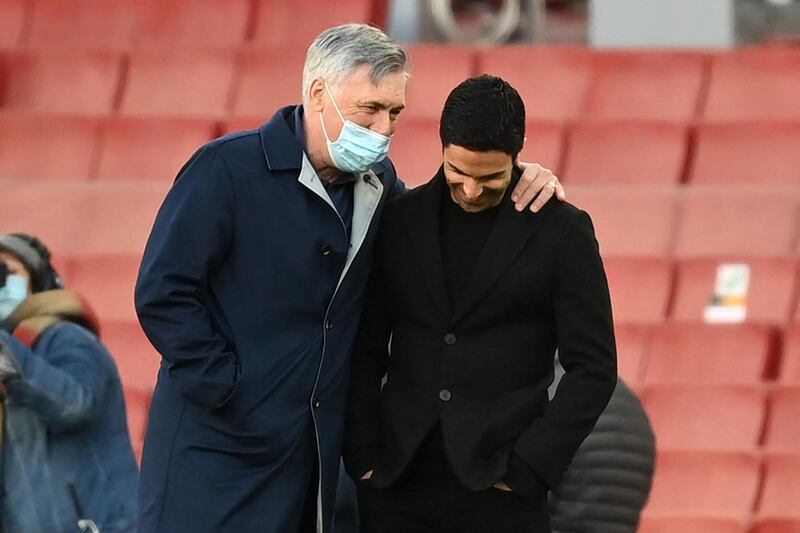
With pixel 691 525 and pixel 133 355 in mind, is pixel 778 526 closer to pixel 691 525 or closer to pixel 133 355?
pixel 691 525

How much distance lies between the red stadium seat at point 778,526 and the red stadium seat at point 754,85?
1563 mm

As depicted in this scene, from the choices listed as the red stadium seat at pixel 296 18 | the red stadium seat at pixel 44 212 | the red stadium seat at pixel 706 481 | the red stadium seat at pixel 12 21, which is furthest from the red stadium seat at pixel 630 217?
the red stadium seat at pixel 12 21

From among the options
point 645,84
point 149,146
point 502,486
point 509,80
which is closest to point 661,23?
point 645,84

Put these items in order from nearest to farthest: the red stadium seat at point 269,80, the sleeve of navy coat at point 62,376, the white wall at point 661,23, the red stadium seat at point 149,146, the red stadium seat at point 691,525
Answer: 1. the sleeve of navy coat at point 62,376
2. the red stadium seat at point 691,525
3. the red stadium seat at point 149,146
4. the red stadium seat at point 269,80
5. the white wall at point 661,23

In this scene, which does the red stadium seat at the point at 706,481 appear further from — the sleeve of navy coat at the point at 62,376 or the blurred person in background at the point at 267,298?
the blurred person in background at the point at 267,298

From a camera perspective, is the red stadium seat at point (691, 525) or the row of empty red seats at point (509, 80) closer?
the red stadium seat at point (691, 525)

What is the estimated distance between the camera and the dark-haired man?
1895 millimetres

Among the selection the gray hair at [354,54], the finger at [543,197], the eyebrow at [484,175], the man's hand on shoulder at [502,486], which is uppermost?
the gray hair at [354,54]

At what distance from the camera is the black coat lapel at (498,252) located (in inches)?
75.1

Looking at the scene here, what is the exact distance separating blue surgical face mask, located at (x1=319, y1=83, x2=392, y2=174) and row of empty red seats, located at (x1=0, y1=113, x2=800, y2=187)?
2728 mm

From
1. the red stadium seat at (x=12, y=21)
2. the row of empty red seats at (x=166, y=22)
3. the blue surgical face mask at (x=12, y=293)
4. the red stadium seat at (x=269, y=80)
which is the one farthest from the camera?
the red stadium seat at (x=12, y=21)

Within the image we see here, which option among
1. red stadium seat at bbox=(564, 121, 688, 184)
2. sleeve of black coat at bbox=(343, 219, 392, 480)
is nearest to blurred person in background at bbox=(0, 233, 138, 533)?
sleeve of black coat at bbox=(343, 219, 392, 480)

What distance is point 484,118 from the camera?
1.82m

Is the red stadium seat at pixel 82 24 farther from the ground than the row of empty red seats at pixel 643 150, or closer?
farther from the ground
